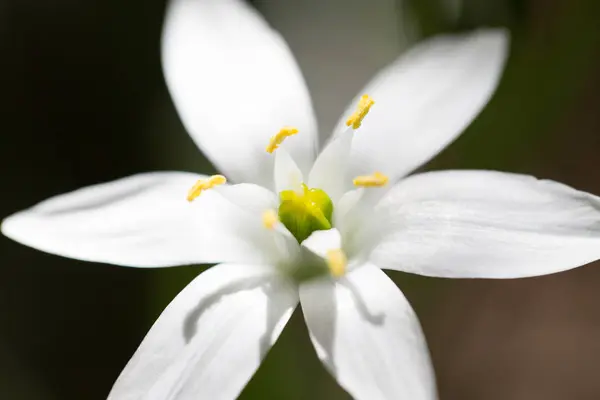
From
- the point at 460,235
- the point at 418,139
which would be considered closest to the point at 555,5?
the point at 418,139

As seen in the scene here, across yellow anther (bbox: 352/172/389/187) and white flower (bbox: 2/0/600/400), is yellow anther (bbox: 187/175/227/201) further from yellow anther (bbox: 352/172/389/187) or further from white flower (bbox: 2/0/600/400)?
yellow anther (bbox: 352/172/389/187)

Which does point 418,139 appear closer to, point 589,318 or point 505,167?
point 505,167

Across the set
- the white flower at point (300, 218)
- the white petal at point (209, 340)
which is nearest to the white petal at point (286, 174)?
the white flower at point (300, 218)

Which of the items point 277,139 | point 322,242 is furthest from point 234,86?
point 322,242

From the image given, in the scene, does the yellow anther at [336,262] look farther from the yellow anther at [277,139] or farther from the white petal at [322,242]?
the yellow anther at [277,139]

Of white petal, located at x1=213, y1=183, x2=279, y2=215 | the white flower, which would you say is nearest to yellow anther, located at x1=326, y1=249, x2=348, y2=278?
the white flower
